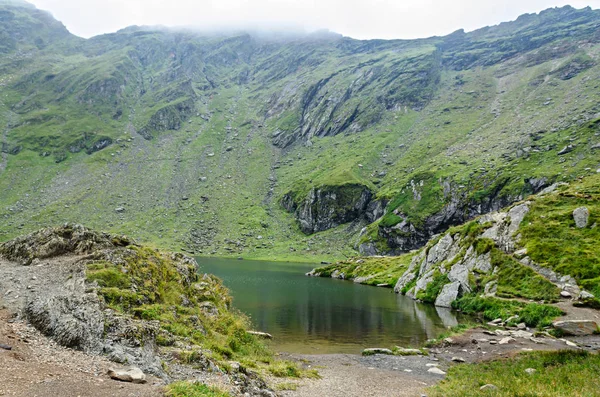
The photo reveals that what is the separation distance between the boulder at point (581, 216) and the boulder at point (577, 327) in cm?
2452

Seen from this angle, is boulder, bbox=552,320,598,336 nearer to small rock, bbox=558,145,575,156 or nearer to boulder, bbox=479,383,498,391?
boulder, bbox=479,383,498,391

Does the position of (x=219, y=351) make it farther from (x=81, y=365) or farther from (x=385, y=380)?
(x=385, y=380)

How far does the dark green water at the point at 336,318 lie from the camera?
3816 cm

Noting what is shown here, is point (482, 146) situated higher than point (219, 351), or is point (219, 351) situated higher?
point (482, 146)

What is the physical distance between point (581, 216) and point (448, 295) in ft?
76.5

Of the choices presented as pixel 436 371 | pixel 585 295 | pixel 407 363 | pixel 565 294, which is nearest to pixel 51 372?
pixel 436 371

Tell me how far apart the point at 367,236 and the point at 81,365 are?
164771mm

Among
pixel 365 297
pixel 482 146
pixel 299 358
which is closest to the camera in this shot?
pixel 299 358

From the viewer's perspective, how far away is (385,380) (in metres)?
24.9

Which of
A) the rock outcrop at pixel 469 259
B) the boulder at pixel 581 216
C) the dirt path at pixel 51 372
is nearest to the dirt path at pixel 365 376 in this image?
the dirt path at pixel 51 372

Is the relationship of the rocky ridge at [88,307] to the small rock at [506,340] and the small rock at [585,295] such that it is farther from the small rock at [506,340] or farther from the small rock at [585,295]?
the small rock at [585,295]

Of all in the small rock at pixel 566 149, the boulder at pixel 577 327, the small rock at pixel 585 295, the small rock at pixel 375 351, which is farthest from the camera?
the small rock at pixel 566 149

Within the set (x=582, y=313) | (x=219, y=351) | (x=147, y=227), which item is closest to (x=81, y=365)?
(x=219, y=351)

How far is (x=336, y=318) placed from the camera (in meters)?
49.6
